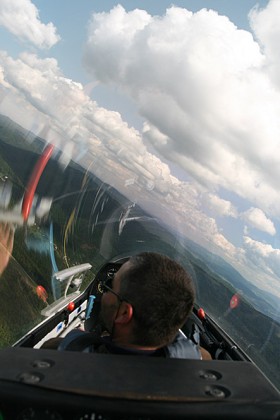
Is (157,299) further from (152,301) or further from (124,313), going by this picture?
(124,313)

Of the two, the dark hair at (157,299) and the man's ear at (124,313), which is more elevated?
the dark hair at (157,299)

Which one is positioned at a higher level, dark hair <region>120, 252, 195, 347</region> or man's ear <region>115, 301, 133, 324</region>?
dark hair <region>120, 252, 195, 347</region>

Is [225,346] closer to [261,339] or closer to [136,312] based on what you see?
[136,312]

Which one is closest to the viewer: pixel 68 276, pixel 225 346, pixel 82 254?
pixel 225 346

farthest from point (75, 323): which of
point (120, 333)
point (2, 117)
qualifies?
point (2, 117)

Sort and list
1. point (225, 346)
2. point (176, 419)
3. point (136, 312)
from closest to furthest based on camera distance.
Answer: point (176, 419) → point (136, 312) → point (225, 346)

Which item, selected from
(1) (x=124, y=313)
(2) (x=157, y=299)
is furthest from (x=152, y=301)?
(1) (x=124, y=313)
